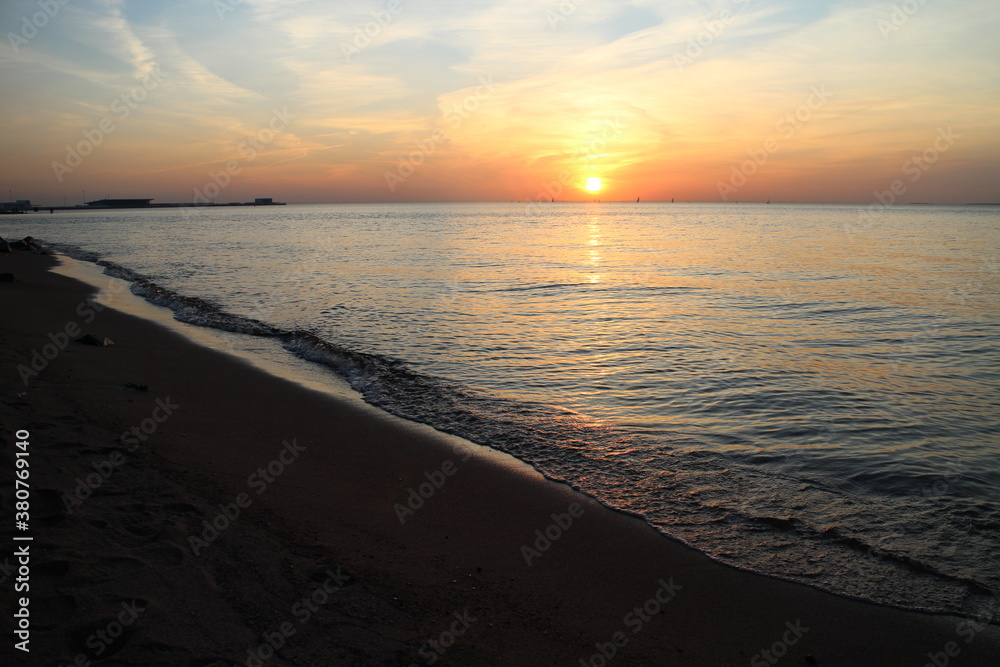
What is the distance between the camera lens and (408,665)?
3832 millimetres

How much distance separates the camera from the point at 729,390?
1122 cm

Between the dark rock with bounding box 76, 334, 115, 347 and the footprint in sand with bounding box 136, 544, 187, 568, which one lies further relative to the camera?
the dark rock with bounding box 76, 334, 115, 347

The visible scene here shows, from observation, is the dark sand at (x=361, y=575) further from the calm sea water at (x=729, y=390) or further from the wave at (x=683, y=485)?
the calm sea water at (x=729, y=390)

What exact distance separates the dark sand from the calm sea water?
74cm

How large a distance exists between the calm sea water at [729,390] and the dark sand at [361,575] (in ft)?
2.43

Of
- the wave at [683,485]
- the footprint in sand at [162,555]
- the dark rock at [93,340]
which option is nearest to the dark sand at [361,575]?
the footprint in sand at [162,555]

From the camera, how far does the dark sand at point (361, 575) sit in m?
3.96

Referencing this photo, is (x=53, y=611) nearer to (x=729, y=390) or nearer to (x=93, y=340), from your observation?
(x=729, y=390)

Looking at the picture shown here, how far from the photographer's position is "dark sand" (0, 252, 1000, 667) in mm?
3965

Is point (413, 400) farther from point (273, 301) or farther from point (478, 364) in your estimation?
point (273, 301)

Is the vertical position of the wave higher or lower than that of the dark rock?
lower

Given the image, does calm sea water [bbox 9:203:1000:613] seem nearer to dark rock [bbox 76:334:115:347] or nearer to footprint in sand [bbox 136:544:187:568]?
dark rock [bbox 76:334:115:347]

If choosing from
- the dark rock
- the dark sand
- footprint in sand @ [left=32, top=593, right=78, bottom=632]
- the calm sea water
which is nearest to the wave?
the calm sea water

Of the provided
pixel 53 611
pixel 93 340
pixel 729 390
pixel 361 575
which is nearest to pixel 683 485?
pixel 361 575
